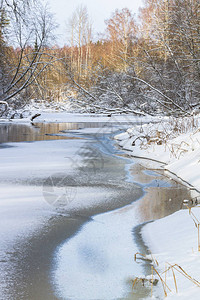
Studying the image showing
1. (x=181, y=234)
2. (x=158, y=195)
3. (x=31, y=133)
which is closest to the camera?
(x=181, y=234)

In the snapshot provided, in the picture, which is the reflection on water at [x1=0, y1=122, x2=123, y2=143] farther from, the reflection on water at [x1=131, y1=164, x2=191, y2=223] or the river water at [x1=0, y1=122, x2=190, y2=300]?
the reflection on water at [x1=131, y1=164, x2=191, y2=223]

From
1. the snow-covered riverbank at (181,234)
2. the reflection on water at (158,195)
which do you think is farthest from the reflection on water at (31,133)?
the reflection on water at (158,195)

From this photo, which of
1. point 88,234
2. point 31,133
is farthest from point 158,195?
point 31,133

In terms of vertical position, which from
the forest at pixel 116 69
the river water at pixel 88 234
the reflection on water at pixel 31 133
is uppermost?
the forest at pixel 116 69

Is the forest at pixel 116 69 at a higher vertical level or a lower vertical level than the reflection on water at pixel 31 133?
higher

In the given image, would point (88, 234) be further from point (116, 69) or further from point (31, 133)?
point (31, 133)

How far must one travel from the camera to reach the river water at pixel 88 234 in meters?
2.29

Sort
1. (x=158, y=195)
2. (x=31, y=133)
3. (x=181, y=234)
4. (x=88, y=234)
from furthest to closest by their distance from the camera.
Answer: (x=31, y=133), (x=158, y=195), (x=88, y=234), (x=181, y=234)

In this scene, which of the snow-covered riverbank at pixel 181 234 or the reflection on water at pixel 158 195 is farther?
the reflection on water at pixel 158 195

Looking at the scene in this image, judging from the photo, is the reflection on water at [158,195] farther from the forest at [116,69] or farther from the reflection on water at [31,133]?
the reflection on water at [31,133]

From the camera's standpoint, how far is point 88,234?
3217mm

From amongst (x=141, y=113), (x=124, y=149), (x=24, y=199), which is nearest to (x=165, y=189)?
(x=141, y=113)

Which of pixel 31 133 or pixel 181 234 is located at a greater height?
pixel 31 133

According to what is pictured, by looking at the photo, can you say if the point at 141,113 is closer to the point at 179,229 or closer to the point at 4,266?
the point at 179,229
